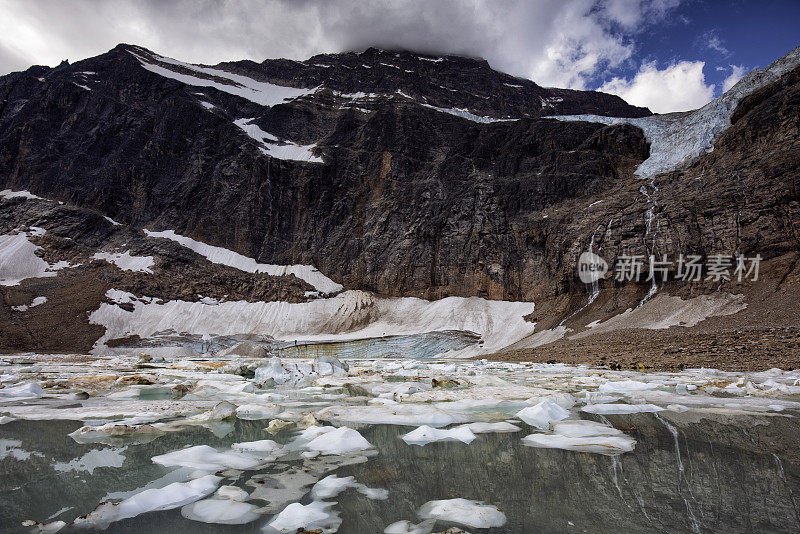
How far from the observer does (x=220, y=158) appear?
61469mm

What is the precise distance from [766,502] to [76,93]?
304ft

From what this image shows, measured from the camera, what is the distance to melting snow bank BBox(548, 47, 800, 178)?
35.5 metres

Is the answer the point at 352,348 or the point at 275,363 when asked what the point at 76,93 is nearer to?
the point at 352,348

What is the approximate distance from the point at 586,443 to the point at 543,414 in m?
1.44

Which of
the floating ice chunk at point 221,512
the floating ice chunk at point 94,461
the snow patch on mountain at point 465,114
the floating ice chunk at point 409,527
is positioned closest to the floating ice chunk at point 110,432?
the floating ice chunk at point 94,461

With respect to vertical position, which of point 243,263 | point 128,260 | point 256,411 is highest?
point 243,263

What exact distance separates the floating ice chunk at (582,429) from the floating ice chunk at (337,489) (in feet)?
9.72

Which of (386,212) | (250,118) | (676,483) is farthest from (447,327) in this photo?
(250,118)

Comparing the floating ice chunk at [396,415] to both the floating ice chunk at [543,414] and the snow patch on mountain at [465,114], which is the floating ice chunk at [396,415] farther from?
the snow patch on mountain at [465,114]

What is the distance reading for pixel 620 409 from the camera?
23.9 feet

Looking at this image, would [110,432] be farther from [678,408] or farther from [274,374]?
[678,408]

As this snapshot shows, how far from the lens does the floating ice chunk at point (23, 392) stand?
934cm

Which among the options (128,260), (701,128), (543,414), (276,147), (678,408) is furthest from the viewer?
(276,147)

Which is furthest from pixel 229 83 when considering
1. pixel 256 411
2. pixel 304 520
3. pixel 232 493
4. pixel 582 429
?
pixel 304 520
